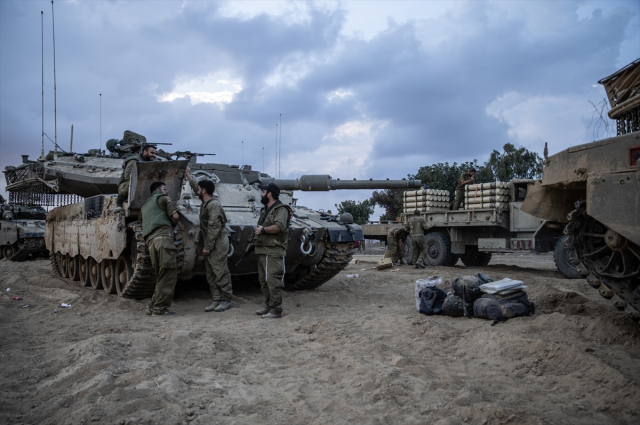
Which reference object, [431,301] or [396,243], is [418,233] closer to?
[396,243]

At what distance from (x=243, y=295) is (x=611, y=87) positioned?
7731mm

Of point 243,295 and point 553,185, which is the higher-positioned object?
point 553,185

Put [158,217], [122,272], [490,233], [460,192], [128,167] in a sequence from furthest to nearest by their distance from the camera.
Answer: [460,192]
[490,233]
[122,272]
[128,167]
[158,217]

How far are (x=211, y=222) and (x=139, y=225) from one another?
1.05 metres

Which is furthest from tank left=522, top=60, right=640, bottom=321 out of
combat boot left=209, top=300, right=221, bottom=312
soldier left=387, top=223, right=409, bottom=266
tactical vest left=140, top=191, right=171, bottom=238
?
soldier left=387, top=223, right=409, bottom=266

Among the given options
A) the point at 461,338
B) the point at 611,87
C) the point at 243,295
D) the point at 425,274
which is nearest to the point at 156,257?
the point at 243,295

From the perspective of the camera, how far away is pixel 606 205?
4406mm

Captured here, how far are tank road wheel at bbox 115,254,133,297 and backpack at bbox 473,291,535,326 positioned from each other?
490 centimetres

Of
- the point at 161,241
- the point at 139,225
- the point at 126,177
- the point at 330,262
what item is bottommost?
the point at 330,262

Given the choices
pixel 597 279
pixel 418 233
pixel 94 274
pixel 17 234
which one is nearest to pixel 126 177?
pixel 94 274

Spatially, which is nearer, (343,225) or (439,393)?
(439,393)

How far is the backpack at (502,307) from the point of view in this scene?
A: 528 centimetres

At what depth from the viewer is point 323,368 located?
3.77m

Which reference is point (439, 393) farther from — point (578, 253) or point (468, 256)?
point (468, 256)
